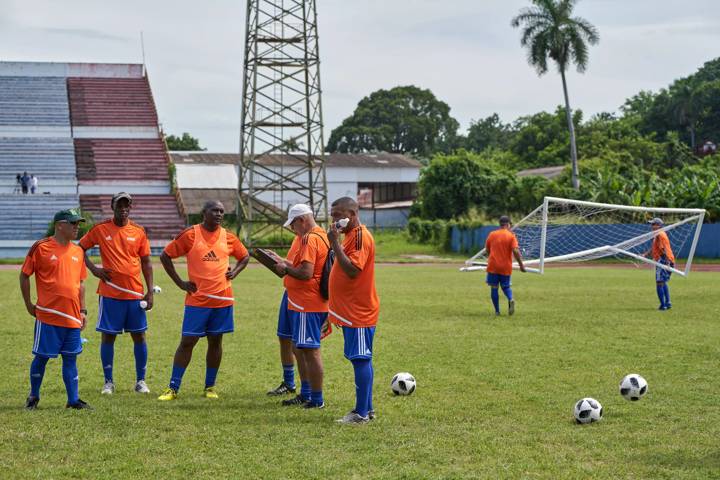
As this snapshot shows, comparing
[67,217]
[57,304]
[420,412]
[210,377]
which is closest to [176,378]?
[210,377]

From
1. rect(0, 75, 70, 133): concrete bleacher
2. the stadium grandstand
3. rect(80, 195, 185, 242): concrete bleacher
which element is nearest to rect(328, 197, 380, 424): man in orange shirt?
the stadium grandstand

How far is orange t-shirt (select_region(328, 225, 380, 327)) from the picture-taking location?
8.20 m

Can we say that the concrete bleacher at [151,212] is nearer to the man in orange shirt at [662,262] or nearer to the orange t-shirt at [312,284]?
the man in orange shirt at [662,262]

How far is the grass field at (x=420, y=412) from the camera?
6.82 metres

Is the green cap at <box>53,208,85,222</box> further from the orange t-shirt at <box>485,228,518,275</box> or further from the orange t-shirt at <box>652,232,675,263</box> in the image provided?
the orange t-shirt at <box>652,232,675,263</box>

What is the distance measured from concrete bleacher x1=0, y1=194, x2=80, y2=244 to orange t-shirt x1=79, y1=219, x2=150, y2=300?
39258 millimetres

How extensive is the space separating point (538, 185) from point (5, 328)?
143 feet

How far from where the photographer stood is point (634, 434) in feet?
25.6

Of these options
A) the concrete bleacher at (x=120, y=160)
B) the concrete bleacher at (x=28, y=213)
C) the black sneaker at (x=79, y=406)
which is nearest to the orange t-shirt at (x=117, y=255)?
the black sneaker at (x=79, y=406)

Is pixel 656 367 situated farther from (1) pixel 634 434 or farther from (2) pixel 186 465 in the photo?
(2) pixel 186 465

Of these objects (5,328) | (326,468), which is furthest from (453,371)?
(5,328)

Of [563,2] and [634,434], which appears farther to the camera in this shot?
[563,2]

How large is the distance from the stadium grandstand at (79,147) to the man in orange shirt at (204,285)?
3788 centimetres

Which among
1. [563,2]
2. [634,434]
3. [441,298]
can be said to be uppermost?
[563,2]
